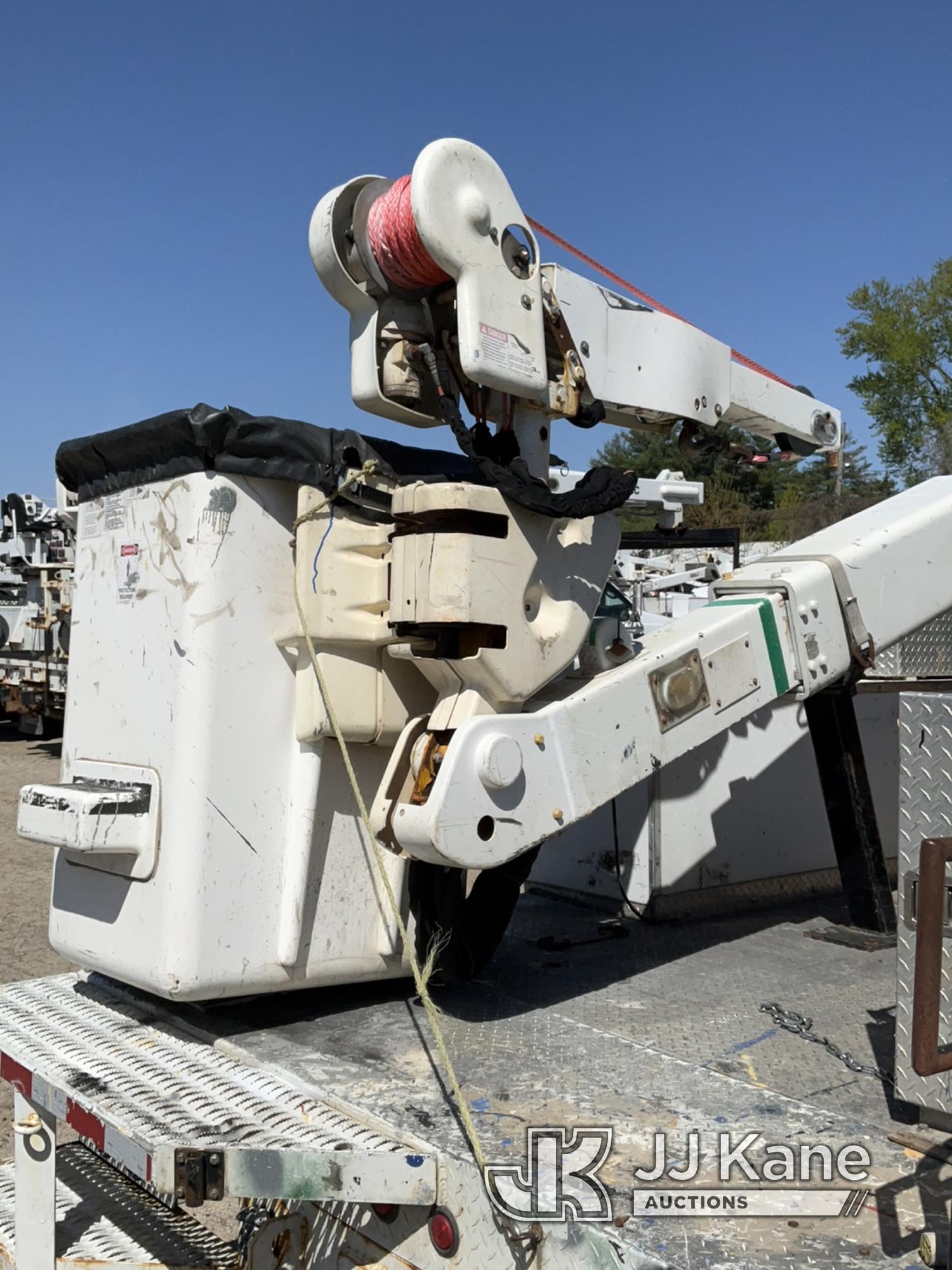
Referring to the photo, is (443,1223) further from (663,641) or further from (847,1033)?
(663,641)

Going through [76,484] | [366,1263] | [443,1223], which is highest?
[76,484]

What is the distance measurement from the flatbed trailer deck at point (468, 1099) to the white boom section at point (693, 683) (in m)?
0.54

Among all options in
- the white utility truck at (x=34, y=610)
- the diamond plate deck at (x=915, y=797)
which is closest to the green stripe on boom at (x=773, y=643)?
the diamond plate deck at (x=915, y=797)

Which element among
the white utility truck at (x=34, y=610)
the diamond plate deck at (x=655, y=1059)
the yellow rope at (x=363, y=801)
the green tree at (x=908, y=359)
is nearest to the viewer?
the diamond plate deck at (x=655, y=1059)

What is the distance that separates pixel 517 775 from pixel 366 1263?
104cm

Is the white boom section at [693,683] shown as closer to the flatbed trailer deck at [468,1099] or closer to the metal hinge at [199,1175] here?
the flatbed trailer deck at [468,1099]

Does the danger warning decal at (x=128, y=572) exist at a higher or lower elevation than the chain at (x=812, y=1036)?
higher

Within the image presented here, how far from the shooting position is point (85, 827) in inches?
111

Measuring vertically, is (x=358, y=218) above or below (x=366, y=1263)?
above

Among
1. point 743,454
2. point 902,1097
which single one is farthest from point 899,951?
point 743,454

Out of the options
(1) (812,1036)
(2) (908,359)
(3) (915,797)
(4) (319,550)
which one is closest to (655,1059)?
(1) (812,1036)

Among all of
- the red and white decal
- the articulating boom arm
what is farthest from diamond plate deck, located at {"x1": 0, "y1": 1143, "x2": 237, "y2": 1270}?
the articulating boom arm

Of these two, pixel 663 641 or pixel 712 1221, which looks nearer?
pixel 712 1221

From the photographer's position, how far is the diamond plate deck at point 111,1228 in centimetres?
262
